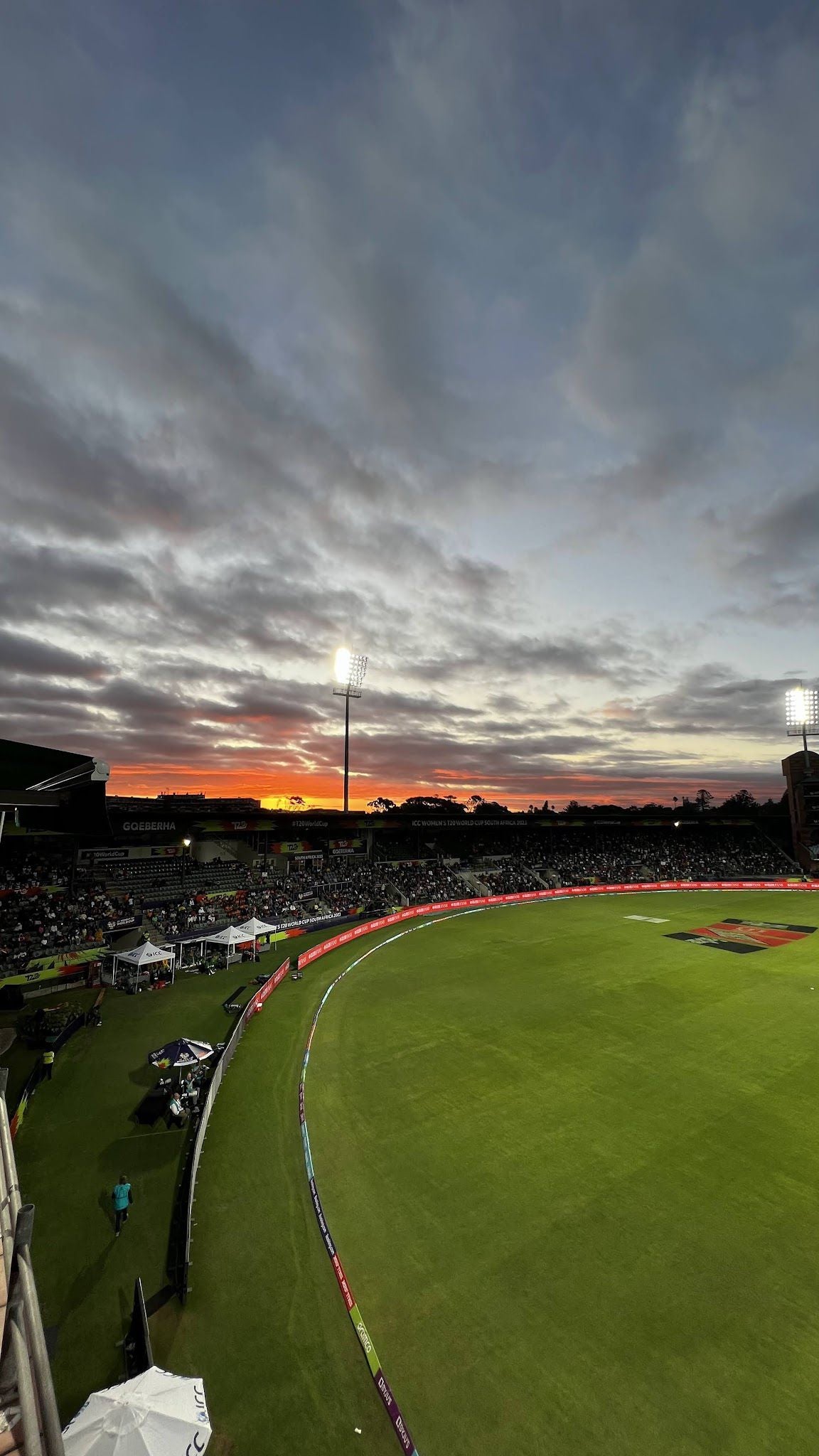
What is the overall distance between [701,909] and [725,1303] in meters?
47.9

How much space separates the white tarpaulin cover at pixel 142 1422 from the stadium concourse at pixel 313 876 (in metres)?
26.9

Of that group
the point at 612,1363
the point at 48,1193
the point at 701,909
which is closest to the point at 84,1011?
the point at 48,1193

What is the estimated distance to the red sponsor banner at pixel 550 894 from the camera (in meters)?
42.4

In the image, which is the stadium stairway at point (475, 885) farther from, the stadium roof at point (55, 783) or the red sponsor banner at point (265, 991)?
the stadium roof at point (55, 783)

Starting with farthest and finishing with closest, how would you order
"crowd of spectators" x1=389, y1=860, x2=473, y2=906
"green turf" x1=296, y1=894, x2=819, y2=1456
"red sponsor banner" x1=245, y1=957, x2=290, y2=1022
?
"crowd of spectators" x1=389, y1=860, x2=473, y2=906 → "red sponsor banner" x1=245, y1=957, x2=290, y2=1022 → "green turf" x1=296, y1=894, x2=819, y2=1456

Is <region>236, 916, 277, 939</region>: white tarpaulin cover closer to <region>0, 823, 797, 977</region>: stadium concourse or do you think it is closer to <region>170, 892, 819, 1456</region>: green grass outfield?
<region>0, 823, 797, 977</region>: stadium concourse

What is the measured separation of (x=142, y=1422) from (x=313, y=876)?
4825cm

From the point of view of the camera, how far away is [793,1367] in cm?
954

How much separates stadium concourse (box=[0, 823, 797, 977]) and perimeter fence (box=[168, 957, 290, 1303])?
16642 mm

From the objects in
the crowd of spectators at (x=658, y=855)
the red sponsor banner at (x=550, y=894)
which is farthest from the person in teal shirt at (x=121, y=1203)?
the crowd of spectators at (x=658, y=855)

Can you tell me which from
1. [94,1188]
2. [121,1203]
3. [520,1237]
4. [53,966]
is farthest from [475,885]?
[121,1203]

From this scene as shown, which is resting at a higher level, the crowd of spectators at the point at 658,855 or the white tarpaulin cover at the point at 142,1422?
the crowd of spectators at the point at 658,855

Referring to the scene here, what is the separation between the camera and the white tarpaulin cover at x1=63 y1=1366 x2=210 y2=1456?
24.3 feet

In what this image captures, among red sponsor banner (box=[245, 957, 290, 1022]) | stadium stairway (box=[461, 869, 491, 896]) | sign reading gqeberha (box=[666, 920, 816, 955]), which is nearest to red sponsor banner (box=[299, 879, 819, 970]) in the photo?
stadium stairway (box=[461, 869, 491, 896])
